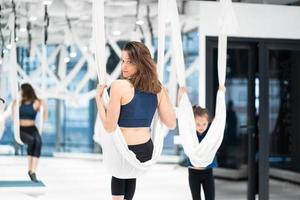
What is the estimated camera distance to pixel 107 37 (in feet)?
20.1

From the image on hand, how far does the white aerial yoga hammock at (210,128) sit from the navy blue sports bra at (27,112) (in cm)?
200

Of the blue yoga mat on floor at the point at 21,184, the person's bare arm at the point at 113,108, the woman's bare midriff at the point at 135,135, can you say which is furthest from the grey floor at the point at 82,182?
the person's bare arm at the point at 113,108

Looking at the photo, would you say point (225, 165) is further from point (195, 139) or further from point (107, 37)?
point (195, 139)

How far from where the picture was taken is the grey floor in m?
5.15

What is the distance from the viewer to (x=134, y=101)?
283 cm

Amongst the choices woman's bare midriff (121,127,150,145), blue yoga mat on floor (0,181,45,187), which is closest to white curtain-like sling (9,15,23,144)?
blue yoga mat on floor (0,181,45,187)

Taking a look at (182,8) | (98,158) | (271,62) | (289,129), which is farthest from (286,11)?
(98,158)

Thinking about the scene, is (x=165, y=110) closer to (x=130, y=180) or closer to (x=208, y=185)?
(x=130, y=180)

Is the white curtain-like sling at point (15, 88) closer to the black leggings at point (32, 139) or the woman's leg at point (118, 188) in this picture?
the black leggings at point (32, 139)

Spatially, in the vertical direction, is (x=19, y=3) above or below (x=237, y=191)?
above

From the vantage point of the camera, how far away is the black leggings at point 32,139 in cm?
525

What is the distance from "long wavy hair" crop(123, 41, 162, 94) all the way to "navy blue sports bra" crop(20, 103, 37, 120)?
264 centimetres

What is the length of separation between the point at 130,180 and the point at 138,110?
1.48ft

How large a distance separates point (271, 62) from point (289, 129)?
86cm
